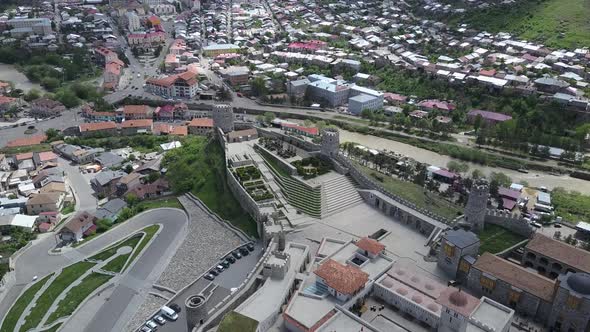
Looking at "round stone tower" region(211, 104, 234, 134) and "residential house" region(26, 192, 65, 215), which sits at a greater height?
"round stone tower" region(211, 104, 234, 134)

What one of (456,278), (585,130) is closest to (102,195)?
(456,278)

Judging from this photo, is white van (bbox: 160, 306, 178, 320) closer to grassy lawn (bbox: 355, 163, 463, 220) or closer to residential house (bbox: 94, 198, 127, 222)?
residential house (bbox: 94, 198, 127, 222)

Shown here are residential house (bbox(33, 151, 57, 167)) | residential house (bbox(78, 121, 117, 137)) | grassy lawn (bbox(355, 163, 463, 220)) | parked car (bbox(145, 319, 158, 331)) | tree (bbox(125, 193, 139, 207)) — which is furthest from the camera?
residential house (bbox(78, 121, 117, 137))

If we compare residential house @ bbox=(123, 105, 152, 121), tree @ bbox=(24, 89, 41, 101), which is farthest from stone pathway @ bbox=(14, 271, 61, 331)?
tree @ bbox=(24, 89, 41, 101)

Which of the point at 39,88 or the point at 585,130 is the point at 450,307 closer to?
the point at 585,130

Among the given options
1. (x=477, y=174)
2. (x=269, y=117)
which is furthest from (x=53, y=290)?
(x=477, y=174)
